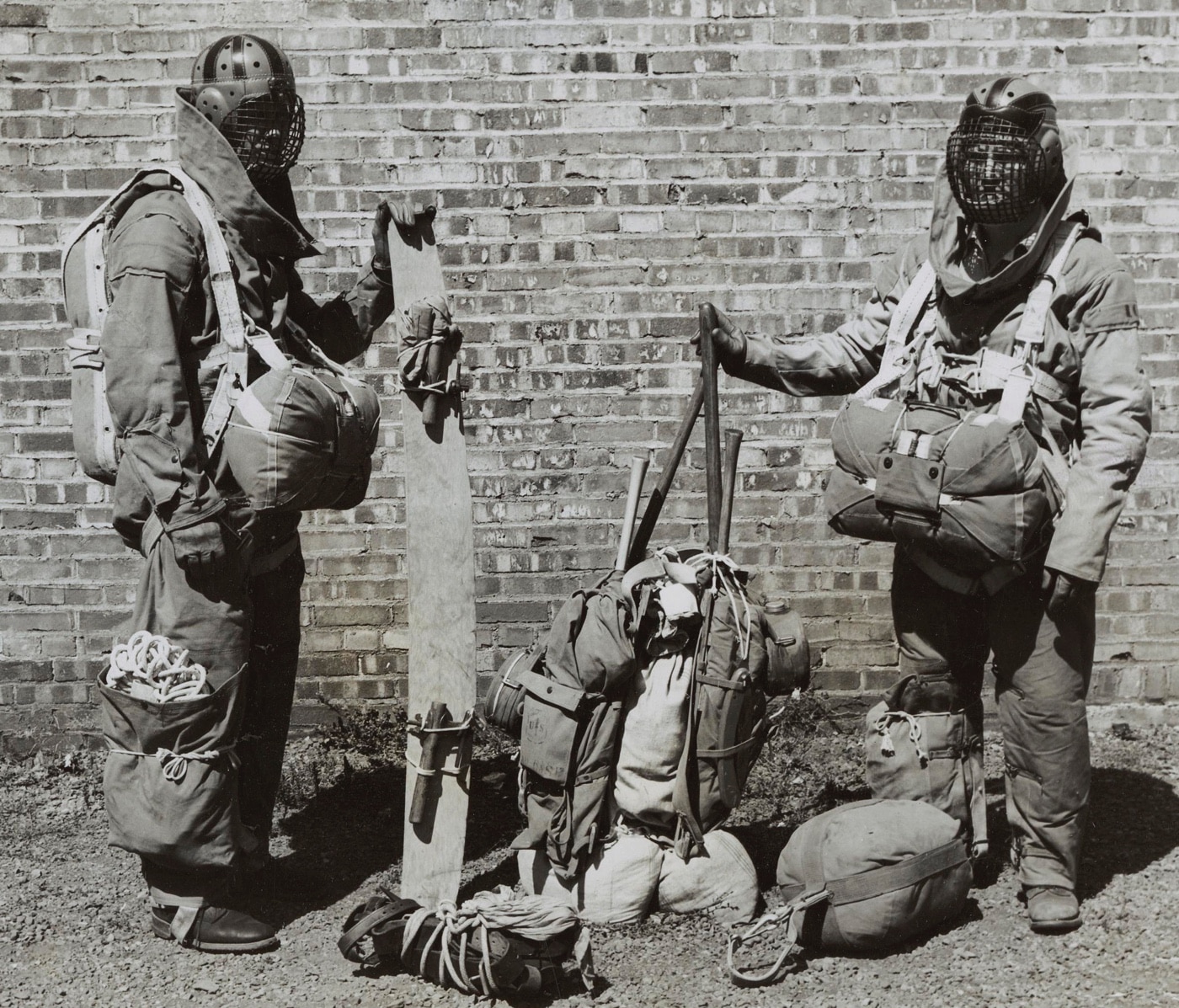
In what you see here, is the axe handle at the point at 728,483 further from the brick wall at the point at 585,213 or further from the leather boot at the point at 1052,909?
the leather boot at the point at 1052,909

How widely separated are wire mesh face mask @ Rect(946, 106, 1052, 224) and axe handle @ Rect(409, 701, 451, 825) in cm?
225

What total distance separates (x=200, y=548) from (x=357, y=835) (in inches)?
64.5

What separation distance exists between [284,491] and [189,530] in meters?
0.30

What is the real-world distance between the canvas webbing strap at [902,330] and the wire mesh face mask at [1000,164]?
294 millimetres

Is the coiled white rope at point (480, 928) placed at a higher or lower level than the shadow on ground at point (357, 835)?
higher

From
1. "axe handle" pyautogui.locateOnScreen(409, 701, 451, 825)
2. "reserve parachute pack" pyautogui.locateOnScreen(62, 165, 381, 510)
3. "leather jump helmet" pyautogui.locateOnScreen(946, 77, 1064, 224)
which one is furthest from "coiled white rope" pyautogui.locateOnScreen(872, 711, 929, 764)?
"reserve parachute pack" pyautogui.locateOnScreen(62, 165, 381, 510)

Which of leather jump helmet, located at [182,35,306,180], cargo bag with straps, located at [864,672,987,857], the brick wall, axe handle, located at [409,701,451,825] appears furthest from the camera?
the brick wall

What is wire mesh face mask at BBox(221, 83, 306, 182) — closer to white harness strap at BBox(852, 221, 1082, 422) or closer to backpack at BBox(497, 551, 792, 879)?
backpack at BBox(497, 551, 792, 879)

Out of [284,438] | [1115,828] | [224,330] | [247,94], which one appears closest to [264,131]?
[247,94]

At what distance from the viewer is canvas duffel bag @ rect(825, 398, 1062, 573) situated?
12.0 feet

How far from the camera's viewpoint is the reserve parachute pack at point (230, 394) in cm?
373

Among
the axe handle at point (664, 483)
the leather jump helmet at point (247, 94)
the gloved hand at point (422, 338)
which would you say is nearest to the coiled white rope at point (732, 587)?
the axe handle at point (664, 483)

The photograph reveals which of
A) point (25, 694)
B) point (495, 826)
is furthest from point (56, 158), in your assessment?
point (495, 826)

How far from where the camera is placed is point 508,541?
5.44 m
